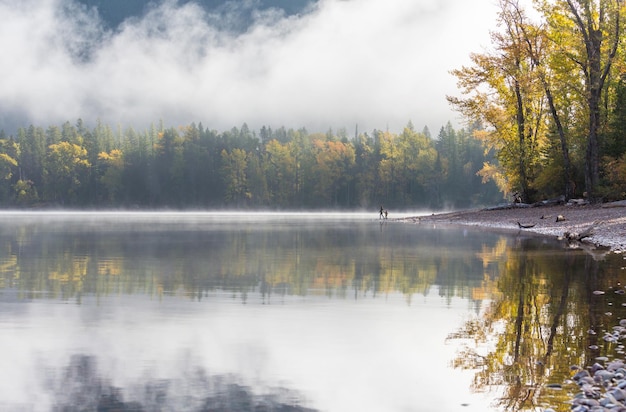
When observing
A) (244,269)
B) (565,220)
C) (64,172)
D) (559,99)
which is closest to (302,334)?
(244,269)

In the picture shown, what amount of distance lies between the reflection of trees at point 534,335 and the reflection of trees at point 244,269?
1262 mm

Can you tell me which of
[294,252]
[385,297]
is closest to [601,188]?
[294,252]

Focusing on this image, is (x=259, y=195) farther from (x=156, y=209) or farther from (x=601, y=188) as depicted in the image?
(x=601, y=188)

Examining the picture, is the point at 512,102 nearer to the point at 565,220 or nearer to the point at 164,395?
the point at 565,220

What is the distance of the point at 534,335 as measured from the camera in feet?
36.7

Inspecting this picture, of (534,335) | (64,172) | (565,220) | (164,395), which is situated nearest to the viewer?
(164,395)

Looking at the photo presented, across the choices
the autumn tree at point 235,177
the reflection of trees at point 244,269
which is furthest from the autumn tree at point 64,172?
the reflection of trees at point 244,269

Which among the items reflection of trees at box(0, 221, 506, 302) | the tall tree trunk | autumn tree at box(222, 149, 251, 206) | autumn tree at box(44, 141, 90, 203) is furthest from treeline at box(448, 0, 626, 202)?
autumn tree at box(44, 141, 90, 203)

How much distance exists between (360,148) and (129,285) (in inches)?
6088

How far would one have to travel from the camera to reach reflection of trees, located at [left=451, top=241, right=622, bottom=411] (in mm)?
8391

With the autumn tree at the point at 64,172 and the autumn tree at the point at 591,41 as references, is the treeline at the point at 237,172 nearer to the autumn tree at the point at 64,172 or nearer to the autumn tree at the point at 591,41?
the autumn tree at the point at 64,172

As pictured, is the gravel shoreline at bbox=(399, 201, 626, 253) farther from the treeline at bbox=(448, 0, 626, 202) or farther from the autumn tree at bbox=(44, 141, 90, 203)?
the autumn tree at bbox=(44, 141, 90, 203)

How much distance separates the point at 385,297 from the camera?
15.6 m

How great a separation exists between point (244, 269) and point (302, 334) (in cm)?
1003
